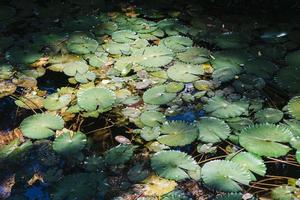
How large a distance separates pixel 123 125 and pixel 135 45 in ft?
2.45

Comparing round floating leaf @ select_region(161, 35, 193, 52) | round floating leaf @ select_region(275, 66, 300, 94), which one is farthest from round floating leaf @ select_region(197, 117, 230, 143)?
round floating leaf @ select_region(161, 35, 193, 52)

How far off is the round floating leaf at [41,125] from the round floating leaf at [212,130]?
0.70 m

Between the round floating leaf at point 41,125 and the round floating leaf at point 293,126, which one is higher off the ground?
the round floating leaf at point 293,126

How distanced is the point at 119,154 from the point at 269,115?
2.53 feet

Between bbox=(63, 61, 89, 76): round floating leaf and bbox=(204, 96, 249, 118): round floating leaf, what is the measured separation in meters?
0.80

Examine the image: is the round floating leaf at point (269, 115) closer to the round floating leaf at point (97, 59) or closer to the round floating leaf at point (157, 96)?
the round floating leaf at point (157, 96)

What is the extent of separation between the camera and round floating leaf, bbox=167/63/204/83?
7.54 ft

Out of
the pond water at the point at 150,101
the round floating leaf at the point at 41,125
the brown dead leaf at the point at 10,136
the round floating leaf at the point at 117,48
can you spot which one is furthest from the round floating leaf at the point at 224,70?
the brown dead leaf at the point at 10,136

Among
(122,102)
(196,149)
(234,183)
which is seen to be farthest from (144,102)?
(234,183)

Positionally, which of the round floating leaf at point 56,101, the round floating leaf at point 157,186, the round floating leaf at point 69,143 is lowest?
the round floating leaf at point 157,186

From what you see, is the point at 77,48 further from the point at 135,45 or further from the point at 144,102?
the point at 144,102

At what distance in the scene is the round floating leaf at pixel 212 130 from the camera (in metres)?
1.90

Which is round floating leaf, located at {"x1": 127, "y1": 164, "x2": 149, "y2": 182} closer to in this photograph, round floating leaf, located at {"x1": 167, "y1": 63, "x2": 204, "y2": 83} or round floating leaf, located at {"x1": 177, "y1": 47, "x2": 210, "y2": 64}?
round floating leaf, located at {"x1": 167, "y1": 63, "x2": 204, "y2": 83}

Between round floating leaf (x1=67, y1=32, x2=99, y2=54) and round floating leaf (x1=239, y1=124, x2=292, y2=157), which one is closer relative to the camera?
round floating leaf (x1=239, y1=124, x2=292, y2=157)
